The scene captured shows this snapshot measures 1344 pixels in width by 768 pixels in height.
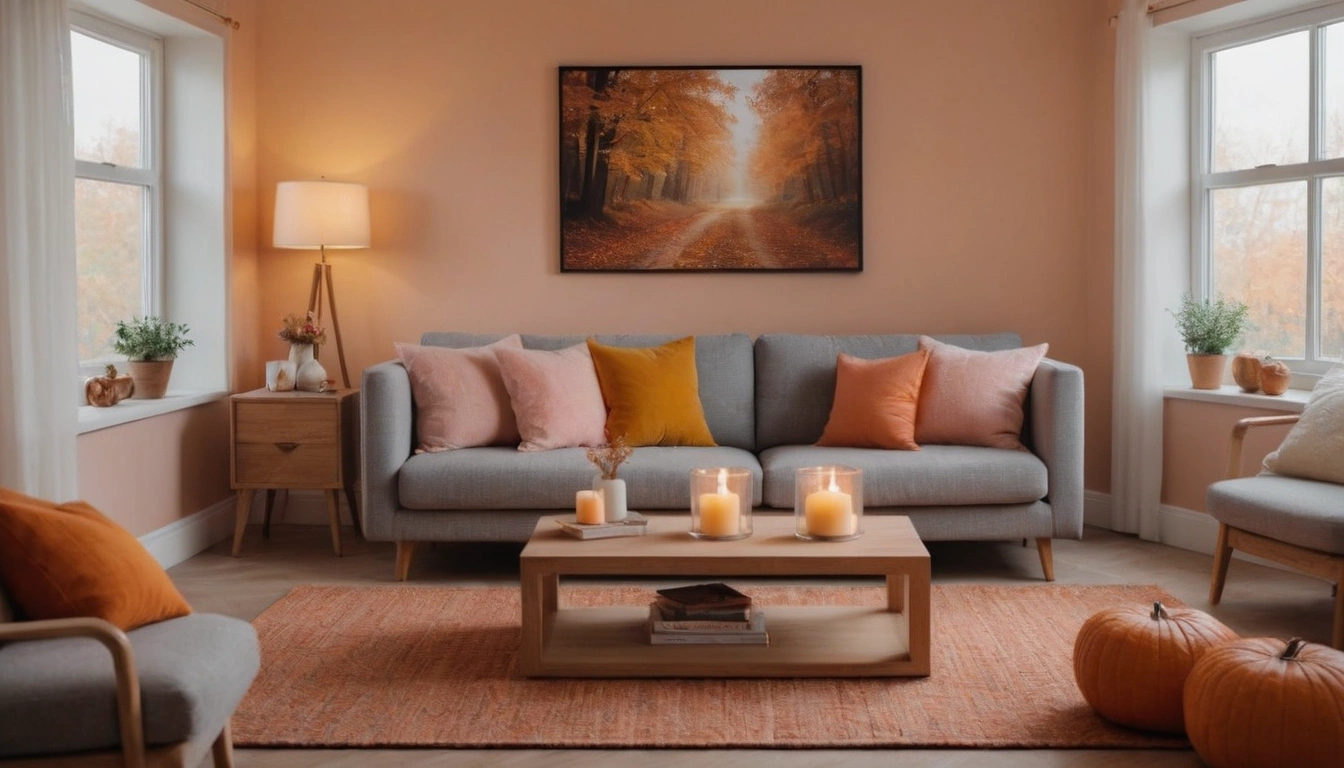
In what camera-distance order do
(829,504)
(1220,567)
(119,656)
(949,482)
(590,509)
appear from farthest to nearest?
1. (949,482)
2. (1220,567)
3. (590,509)
4. (829,504)
5. (119,656)

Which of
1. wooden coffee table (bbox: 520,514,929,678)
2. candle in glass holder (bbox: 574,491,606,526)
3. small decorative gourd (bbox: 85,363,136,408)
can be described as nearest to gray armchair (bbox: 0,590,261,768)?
wooden coffee table (bbox: 520,514,929,678)

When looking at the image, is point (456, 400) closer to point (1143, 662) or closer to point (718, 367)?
point (718, 367)

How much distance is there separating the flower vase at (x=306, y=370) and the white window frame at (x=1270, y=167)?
3.70 m

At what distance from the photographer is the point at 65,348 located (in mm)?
3771

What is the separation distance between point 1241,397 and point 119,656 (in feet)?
13.4

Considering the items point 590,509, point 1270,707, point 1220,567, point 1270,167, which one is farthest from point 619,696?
point 1270,167

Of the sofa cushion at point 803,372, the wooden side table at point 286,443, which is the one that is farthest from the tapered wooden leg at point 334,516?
the sofa cushion at point 803,372

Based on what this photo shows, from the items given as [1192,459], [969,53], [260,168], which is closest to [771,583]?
[1192,459]

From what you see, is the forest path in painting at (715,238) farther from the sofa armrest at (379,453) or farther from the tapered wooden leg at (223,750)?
the tapered wooden leg at (223,750)

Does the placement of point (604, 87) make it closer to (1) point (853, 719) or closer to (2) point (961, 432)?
(2) point (961, 432)

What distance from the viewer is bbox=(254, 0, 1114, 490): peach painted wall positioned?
5375 millimetres

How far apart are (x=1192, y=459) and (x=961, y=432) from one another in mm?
1072

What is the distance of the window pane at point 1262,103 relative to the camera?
4.75 meters

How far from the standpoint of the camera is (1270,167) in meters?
4.84
